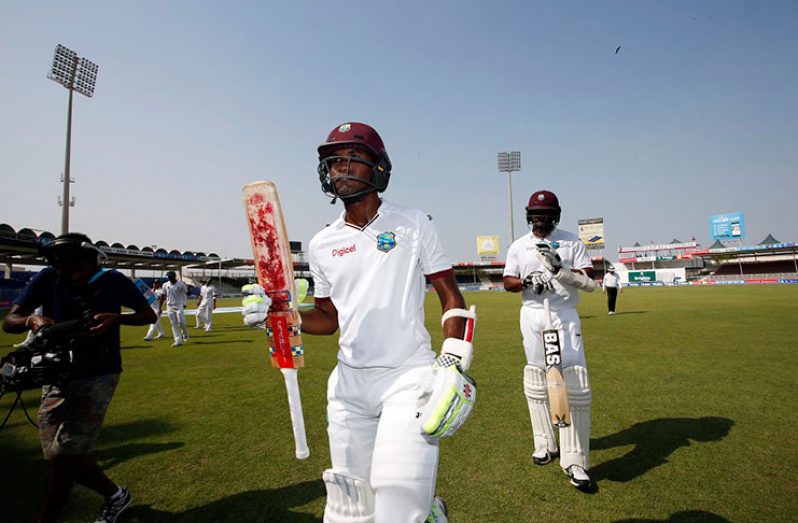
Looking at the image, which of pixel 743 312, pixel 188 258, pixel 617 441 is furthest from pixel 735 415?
pixel 188 258

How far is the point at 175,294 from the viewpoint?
508 inches

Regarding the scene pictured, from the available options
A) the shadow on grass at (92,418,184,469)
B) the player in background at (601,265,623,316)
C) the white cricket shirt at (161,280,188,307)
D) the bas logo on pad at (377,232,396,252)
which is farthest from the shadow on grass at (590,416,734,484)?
the player in background at (601,265,623,316)

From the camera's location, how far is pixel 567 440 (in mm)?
3541

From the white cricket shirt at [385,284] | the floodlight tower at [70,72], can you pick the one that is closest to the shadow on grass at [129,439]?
the white cricket shirt at [385,284]

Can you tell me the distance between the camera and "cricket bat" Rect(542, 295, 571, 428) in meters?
3.42

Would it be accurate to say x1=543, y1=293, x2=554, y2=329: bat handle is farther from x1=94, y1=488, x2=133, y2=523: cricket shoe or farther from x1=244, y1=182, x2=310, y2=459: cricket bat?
x1=94, y1=488, x2=133, y2=523: cricket shoe

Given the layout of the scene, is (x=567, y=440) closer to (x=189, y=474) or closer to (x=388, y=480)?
(x=388, y=480)

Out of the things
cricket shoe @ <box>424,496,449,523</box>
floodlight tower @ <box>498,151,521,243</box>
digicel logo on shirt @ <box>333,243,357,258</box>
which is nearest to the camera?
cricket shoe @ <box>424,496,449,523</box>

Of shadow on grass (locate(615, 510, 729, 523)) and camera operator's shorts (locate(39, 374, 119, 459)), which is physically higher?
camera operator's shorts (locate(39, 374, 119, 459))

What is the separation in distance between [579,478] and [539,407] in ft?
2.26

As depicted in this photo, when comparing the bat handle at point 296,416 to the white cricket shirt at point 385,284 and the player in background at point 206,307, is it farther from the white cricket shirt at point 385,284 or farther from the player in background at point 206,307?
the player in background at point 206,307

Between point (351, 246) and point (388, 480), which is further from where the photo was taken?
point (351, 246)

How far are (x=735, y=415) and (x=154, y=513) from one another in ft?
21.1

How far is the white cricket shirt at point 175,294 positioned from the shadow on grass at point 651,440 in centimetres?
1260
